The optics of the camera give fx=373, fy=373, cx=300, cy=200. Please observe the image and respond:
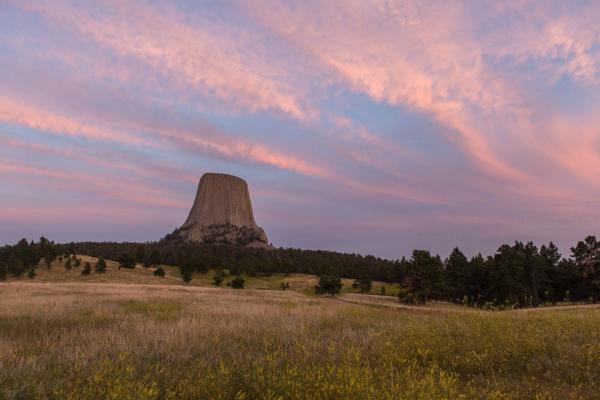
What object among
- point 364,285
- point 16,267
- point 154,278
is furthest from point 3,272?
point 364,285

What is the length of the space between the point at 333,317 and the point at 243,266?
9269 centimetres

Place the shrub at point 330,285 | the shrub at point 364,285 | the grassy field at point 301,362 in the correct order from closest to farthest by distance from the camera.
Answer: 1. the grassy field at point 301,362
2. the shrub at point 330,285
3. the shrub at point 364,285

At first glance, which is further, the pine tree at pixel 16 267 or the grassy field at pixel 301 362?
the pine tree at pixel 16 267

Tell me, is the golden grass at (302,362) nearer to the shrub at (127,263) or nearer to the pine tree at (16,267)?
the shrub at (127,263)

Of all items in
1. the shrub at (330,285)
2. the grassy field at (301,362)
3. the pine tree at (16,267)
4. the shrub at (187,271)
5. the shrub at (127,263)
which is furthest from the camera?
the shrub at (127,263)

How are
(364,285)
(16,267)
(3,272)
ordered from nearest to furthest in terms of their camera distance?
(3,272)
(16,267)
(364,285)

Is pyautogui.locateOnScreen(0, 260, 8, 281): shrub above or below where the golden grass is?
below

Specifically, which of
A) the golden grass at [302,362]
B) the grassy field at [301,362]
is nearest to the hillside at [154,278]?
the grassy field at [301,362]

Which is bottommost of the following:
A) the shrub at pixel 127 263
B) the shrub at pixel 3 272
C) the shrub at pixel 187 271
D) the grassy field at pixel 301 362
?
the shrub at pixel 3 272

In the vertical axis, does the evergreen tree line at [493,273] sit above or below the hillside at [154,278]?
above

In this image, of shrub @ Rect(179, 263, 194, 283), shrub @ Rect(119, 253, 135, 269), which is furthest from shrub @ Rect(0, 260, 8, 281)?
shrub @ Rect(179, 263, 194, 283)

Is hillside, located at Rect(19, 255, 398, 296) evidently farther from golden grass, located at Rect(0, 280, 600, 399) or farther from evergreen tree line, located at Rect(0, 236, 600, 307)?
golden grass, located at Rect(0, 280, 600, 399)

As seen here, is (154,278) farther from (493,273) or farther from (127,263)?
(493,273)

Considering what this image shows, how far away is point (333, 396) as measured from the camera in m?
4.14
